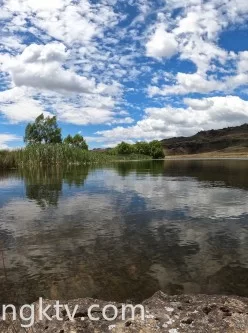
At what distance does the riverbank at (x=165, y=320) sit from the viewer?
15.8ft

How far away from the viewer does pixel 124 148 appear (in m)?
170

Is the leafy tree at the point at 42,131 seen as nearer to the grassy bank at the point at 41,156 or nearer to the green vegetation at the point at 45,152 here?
the green vegetation at the point at 45,152

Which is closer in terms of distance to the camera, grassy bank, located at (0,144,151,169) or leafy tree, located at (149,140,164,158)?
grassy bank, located at (0,144,151,169)

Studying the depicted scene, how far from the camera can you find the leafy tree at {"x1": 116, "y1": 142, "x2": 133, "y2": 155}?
6663 inches

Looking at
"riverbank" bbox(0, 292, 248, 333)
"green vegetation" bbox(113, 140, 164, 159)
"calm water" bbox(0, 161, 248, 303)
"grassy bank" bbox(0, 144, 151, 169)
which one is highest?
"green vegetation" bbox(113, 140, 164, 159)

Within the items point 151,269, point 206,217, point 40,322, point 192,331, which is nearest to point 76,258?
point 151,269

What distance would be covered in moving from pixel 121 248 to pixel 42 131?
10152 cm

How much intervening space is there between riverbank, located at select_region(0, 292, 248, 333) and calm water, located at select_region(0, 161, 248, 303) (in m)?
1.23

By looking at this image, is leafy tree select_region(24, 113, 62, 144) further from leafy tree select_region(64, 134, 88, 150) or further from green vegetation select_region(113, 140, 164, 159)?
green vegetation select_region(113, 140, 164, 159)

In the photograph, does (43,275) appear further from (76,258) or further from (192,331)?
(192,331)

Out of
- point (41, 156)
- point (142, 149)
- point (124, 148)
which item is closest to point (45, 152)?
point (41, 156)

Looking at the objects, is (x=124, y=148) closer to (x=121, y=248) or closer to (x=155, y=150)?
(x=155, y=150)

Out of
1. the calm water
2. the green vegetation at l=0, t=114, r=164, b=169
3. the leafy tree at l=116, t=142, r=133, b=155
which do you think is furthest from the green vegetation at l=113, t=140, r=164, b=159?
the calm water

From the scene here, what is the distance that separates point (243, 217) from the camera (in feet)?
47.5
